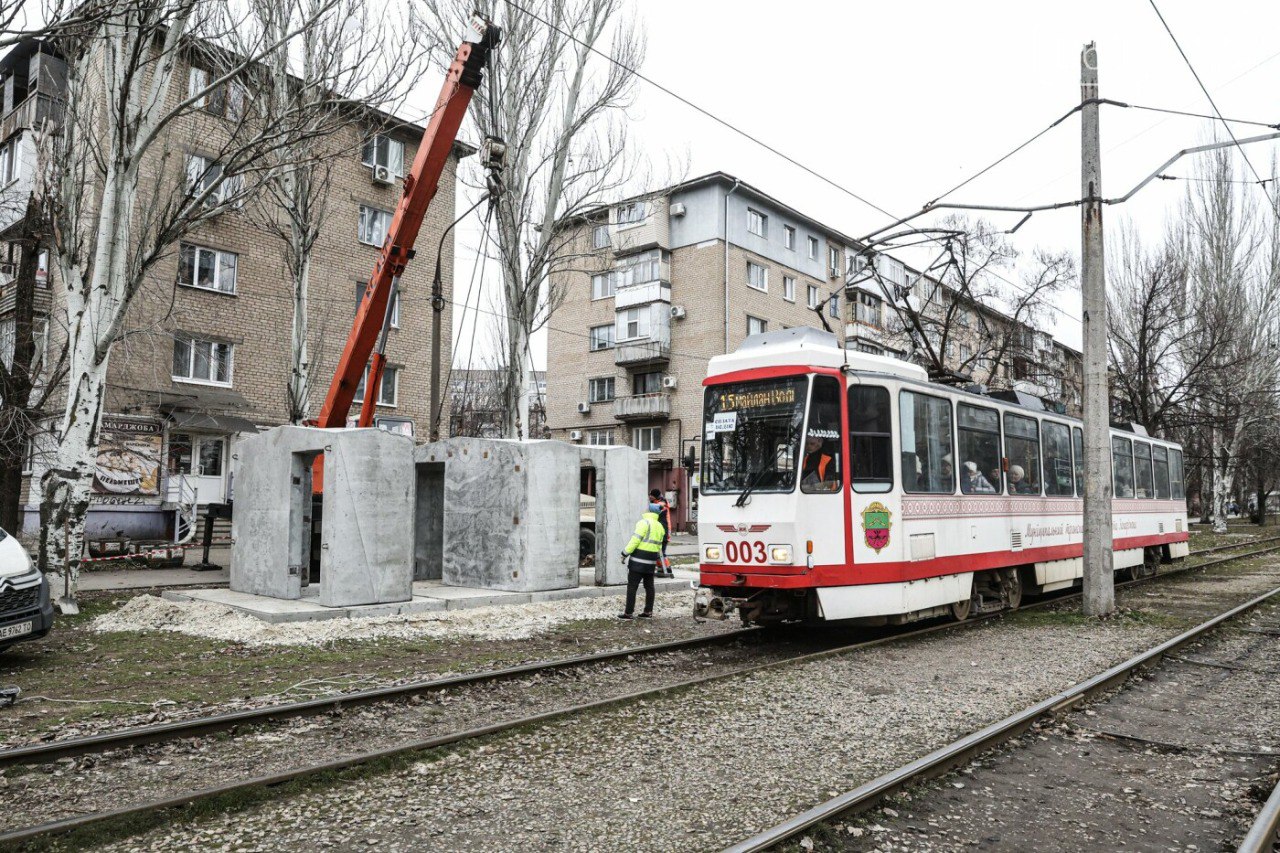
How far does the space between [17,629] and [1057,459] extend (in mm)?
13907

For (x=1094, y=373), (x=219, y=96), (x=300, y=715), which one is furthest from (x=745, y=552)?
(x=219, y=96)

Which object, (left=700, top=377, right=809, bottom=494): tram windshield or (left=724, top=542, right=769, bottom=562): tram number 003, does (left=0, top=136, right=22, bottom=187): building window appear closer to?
(left=700, top=377, right=809, bottom=494): tram windshield

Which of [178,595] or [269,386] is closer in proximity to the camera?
[178,595]

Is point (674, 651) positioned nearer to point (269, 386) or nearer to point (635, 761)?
point (635, 761)

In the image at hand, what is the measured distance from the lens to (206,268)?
2522 centimetres

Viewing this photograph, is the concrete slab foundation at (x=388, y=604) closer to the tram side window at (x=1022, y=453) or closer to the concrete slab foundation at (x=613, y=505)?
the concrete slab foundation at (x=613, y=505)

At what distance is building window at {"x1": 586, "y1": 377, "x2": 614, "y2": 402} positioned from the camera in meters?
44.0

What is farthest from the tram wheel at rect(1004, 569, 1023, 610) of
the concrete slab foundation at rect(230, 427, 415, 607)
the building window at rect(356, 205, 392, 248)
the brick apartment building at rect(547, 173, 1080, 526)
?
the brick apartment building at rect(547, 173, 1080, 526)

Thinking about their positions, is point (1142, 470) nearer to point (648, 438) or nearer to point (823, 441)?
point (823, 441)

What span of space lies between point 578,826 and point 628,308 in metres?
38.4

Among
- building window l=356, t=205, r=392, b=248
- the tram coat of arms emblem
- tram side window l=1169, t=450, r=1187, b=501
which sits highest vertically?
building window l=356, t=205, r=392, b=248

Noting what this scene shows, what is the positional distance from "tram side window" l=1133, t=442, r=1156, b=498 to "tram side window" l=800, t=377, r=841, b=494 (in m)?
11.2

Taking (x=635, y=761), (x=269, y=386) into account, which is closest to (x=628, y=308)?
(x=269, y=386)

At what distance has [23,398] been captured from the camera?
618 inches
